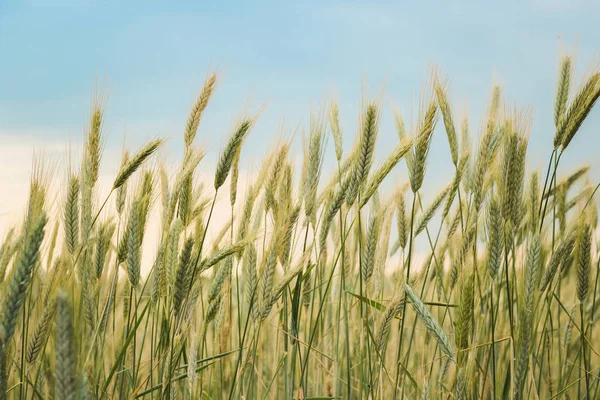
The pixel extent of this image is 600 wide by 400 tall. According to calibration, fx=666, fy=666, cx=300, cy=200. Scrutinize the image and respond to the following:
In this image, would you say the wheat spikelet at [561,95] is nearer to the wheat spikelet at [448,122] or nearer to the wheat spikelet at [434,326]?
the wheat spikelet at [448,122]

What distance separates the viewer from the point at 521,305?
1.81 metres

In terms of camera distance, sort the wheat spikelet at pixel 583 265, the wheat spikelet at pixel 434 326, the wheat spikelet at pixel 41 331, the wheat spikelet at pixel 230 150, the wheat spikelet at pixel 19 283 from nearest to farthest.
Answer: the wheat spikelet at pixel 19 283 → the wheat spikelet at pixel 41 331 → the wheat spikelet at pixel 434 326 → the wheat spikelet at pixel 230 150 → the wheat spikelet at pixel 583 265

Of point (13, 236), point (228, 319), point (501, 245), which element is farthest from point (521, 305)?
point (13, 236)

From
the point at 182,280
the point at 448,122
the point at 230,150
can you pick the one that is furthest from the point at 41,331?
the point at 448,122

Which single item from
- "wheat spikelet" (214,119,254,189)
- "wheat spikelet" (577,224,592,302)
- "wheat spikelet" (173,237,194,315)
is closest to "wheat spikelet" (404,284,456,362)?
"wheat spikelet" (173,237,194,315)

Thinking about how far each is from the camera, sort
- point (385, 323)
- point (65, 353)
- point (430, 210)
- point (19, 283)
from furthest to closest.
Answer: point (430, 210) < point (385, 323) < point (19, 283) < point (65, 353)

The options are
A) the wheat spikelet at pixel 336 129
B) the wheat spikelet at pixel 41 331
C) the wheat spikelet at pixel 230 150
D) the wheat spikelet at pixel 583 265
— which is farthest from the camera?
the wheat spikelet at pixel 336 129

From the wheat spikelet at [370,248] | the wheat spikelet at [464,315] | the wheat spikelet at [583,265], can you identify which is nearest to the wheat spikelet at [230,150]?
the wheat spikelet at [370,248]

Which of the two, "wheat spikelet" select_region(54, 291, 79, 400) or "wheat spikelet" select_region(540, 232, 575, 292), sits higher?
"wheat spikelet" select_region(540, 232, 575, 292)

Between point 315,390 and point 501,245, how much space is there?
1.14m

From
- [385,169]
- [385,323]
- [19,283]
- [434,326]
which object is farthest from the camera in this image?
[385,169]

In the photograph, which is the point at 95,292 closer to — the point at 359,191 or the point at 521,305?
the point at 359,191

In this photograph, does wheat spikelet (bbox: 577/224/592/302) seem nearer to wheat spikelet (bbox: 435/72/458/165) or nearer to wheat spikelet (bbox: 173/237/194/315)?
wheat spikelet (bbox: 435/72/458/165)

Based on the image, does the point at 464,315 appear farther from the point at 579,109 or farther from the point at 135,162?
the point at 135,162
